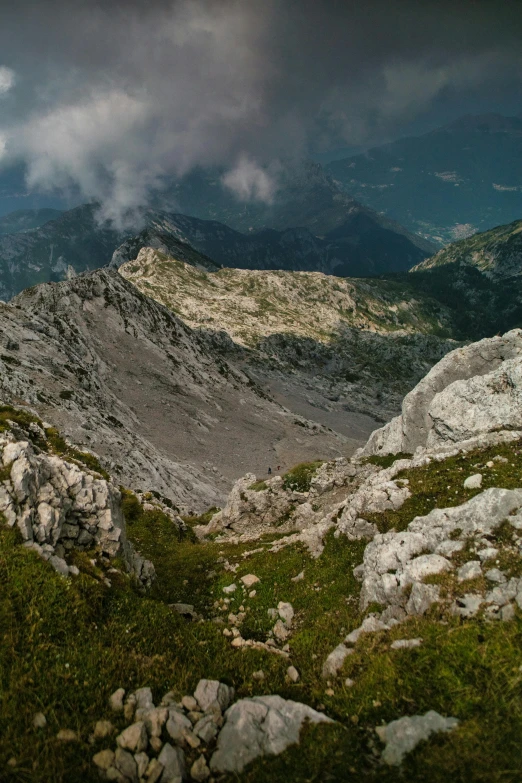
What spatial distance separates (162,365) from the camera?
10638 centimetres

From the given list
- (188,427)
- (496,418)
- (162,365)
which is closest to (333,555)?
(496,418)

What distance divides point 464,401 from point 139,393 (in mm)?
77294

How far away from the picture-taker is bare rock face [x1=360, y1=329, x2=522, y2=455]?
2786cm

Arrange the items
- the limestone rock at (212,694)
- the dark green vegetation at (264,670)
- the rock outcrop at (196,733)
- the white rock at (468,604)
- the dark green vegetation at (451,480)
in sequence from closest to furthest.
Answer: the dark green vegetation at (264,670) → the rock outcrop at (196,733) → the limestone rock at (212,694) → the white rock at (468,604) → the dark green vegetation at (451,480)

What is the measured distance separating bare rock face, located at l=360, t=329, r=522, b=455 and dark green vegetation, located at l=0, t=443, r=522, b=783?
58.2ft

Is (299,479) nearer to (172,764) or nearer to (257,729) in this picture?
(257,729)

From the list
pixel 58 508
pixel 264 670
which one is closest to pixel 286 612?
pixel 264 670

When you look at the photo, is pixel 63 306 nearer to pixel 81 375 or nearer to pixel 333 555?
pixel 81 375

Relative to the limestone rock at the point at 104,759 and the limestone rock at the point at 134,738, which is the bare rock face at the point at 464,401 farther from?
the limestone rock at the point at 104,759

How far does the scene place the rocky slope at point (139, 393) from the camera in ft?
186

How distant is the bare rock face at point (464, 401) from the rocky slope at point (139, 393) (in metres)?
33.1

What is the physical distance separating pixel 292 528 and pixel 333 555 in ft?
37.0

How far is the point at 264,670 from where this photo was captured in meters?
10.0

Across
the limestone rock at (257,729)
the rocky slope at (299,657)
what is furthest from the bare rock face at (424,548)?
the limestone rock at (257,729)
